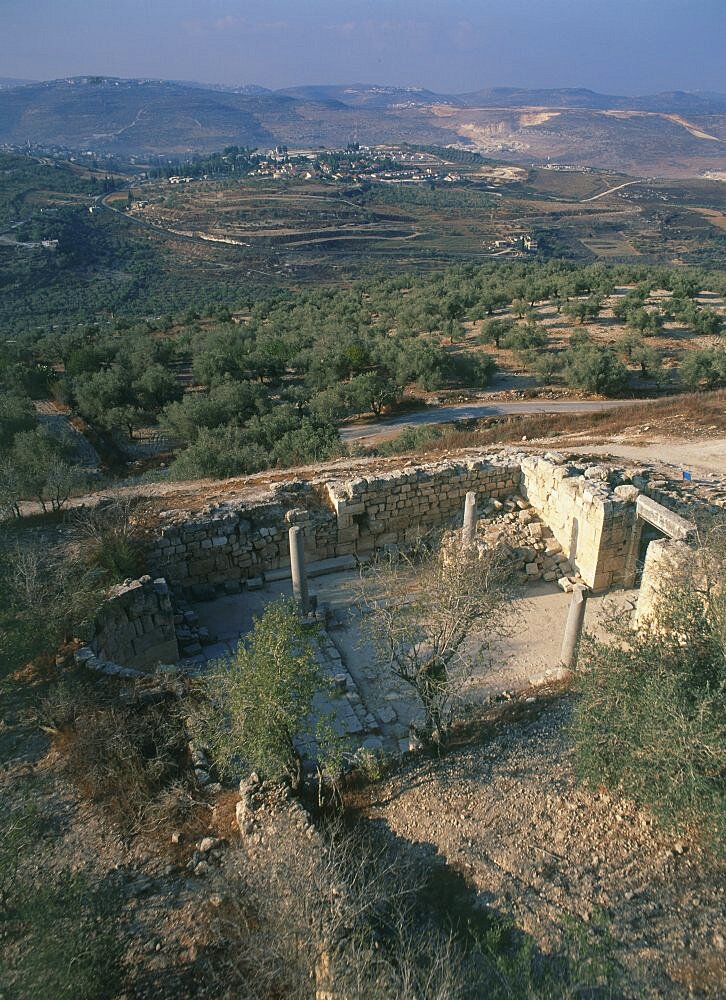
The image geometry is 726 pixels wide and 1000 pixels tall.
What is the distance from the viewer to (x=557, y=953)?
5.98 metres

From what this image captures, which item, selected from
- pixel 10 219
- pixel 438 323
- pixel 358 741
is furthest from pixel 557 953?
pixel 10 219

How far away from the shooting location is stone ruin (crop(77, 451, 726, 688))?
515 inches

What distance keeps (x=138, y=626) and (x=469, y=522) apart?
23.7 ft

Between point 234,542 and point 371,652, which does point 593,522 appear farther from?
point 234,542

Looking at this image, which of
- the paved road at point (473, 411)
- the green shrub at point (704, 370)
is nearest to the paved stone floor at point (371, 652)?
the paved road at point (473, 411)

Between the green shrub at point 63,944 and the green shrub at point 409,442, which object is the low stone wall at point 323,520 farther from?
the green shrub at point 63,944

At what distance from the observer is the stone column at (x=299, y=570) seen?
12.3 meters

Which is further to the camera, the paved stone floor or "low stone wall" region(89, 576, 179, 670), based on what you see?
"low stone wall" region(89, 576, 179, 670)

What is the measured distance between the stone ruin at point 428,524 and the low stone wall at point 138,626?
0.04 metres

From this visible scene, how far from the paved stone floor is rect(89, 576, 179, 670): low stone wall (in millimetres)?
834

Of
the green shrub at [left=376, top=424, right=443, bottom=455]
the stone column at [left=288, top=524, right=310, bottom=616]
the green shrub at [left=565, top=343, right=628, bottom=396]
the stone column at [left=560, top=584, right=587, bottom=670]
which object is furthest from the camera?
the green shrub at [left=565, top=343, right=628, bottom=396]

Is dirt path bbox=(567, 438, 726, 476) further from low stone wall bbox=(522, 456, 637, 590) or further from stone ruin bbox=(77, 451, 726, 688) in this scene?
low stone wall bbox=(522, 456, 637, 590)

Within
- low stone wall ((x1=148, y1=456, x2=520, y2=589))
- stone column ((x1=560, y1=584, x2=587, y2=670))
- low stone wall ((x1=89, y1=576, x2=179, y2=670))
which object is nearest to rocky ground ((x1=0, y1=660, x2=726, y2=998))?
low stone wall ((x1=89, y1=576, x2=179, y2=670))

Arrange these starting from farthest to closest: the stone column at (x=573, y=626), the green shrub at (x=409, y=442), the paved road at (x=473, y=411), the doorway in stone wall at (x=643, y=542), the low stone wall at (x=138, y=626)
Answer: the paved road at (x=473, y=411) → the green shrub at (x=409, y=442) → the doorway in stone wall at (x=643, y=542) → the low stone wall at (x=138, y=626) → the stone column at (x=573, y=626)
